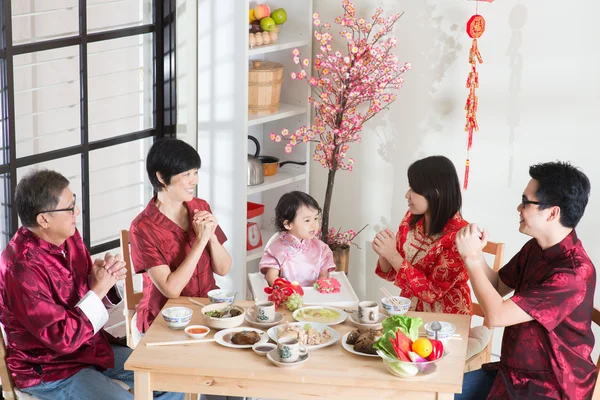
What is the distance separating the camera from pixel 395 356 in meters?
2.32

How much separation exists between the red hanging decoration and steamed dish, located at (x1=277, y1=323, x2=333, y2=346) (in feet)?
4.73

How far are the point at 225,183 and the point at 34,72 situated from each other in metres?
1.00

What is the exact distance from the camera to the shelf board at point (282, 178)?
154 inches

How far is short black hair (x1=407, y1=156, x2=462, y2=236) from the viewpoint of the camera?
2932 mm

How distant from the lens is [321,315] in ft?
8.93

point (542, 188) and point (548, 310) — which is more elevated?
point (542, 188)

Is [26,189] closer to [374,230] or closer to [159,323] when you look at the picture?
[159,323]

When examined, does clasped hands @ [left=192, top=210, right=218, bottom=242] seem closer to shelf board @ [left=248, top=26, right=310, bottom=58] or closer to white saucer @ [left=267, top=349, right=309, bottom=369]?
white saucer @ [left=267, top=349, right=309, bottom=369]

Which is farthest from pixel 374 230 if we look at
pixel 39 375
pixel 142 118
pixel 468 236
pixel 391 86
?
pixel 39 375

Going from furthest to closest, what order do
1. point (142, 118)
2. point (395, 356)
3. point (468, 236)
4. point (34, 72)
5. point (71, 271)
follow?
point (142, 118)
point (34, 72)
point (71, 271)
point (468, 236)
point (395, 356)

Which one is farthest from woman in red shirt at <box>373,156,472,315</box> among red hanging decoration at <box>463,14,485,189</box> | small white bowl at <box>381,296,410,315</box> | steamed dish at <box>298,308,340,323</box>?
red hanging decoration at <box>463,14,485,189</box>

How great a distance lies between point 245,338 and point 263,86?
1657 millimetres

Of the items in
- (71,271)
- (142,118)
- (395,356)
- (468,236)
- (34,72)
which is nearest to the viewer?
(395,356)

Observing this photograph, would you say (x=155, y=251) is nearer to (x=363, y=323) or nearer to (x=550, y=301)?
(x=363, y=323)
